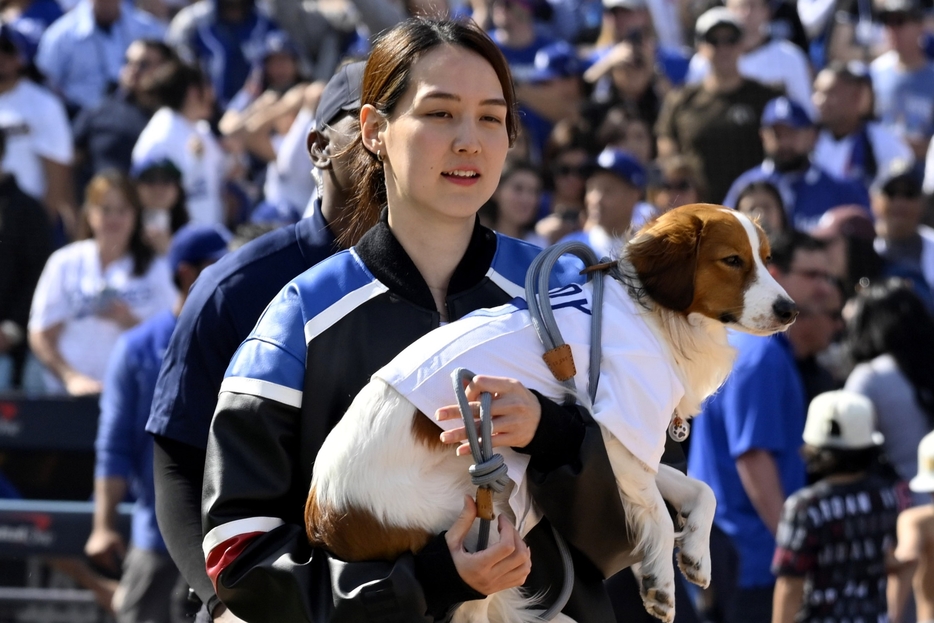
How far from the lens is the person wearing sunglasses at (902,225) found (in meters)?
8.34

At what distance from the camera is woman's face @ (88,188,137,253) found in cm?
768

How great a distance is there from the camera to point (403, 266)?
260cm

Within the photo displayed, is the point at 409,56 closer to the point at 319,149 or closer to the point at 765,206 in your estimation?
the point at 319,149

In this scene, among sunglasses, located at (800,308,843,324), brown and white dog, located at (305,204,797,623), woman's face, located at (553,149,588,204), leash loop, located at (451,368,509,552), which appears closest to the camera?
leash loop, located at (451,368,509,552)

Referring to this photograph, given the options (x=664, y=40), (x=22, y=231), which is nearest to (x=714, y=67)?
(x=664, y=40)

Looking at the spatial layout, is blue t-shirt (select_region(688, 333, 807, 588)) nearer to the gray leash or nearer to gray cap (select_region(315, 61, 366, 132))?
gray cap (select_region(315, 61, 366, 132))

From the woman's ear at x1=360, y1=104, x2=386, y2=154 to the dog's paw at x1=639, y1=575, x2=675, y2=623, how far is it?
99cm

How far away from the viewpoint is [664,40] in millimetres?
11328

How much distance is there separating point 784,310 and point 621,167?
15.5 feet

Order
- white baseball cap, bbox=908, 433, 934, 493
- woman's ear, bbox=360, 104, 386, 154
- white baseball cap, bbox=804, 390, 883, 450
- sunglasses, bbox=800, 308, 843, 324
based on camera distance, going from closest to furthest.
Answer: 1. woman's ear, bbox=360, 104, 386, 154
2. white baseball cap, bbox=804, 390, 883, 450
3. white baseball cap, bbox=908, 433, 934, 493
4. sunglasses, bbox=800, 308, 843, 324

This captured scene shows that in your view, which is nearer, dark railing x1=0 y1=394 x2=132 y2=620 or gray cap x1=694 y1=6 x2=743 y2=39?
dark railing x1=0 y1=394 x2=132 y2=620

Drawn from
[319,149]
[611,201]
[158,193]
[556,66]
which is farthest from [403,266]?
[556,66]

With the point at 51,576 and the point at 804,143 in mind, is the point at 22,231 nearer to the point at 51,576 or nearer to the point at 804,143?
the point at 51,576

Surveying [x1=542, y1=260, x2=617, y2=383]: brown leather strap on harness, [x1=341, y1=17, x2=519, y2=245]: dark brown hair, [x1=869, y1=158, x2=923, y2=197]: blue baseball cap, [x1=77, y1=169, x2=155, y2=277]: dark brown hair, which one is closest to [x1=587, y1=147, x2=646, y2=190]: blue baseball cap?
[x1=869, y1=158, x2=923, y2=197]: blue baseball cap
